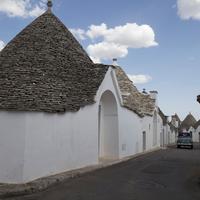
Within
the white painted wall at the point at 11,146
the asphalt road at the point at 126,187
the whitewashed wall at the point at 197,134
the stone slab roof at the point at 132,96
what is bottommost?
the asphalt road at the point at 126,187

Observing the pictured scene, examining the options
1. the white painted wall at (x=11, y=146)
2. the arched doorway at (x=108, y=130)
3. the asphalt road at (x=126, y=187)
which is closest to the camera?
the asphalt road at (x=126, y=187)

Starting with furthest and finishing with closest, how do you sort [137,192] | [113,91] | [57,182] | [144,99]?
[144,99] → [113,91] → [57,182] → [137,192]

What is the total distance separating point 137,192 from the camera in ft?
39.0

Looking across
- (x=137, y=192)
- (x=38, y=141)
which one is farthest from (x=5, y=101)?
(x=137, y=192)

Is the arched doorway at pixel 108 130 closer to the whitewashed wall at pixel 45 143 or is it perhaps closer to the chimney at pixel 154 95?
the whitewashed wall at pixel 45 143

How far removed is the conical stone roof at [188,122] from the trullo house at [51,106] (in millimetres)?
72630

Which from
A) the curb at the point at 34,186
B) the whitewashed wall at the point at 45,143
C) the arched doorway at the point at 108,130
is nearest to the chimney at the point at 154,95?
the arched doorway at the point at 108,130

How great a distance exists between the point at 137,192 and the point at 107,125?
12547 millimetres

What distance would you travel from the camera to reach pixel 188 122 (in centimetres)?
9806

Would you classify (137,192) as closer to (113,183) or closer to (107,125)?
(113,183)

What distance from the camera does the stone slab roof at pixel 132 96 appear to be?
108ft

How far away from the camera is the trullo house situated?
13.7 m

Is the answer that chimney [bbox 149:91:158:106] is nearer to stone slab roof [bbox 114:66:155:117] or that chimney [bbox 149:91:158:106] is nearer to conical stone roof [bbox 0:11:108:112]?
stone slab roof [bbox 114:66:155:117]

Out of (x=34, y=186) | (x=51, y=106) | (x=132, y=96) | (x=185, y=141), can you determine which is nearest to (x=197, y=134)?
(x=185, y=141)
